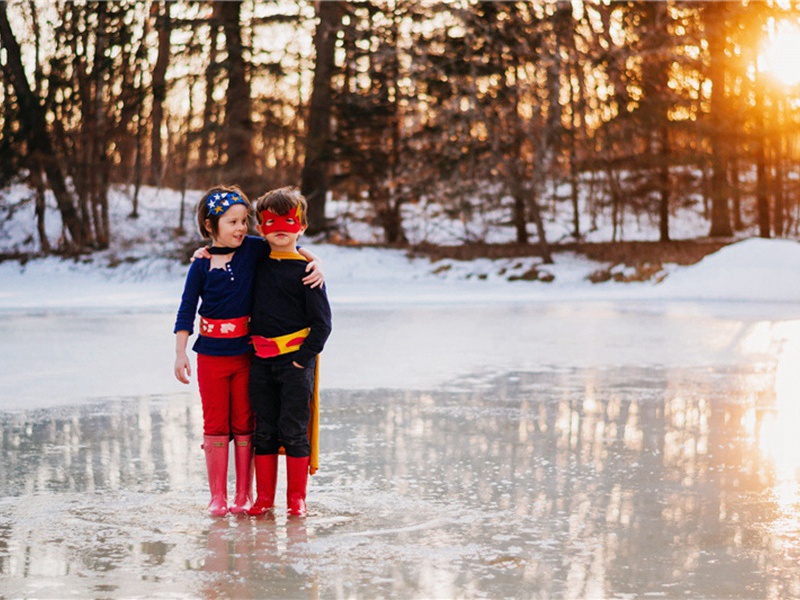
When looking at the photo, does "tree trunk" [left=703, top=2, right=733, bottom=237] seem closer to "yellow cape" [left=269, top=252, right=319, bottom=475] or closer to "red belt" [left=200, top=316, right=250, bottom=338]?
"yellow cape" [left=269, top=252, right=319, bottom=475]

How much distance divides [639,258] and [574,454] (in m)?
19.6

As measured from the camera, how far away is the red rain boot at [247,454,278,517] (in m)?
5.23

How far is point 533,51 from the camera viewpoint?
26625 millimetres

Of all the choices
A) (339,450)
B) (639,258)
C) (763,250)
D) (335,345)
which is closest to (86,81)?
(639,258)

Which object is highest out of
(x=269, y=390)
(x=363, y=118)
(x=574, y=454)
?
(x=363, y=118)

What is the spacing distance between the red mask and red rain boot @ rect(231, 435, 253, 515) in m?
0.93

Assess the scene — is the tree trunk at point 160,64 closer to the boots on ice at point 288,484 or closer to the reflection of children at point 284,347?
the reflection of children at point 284,347

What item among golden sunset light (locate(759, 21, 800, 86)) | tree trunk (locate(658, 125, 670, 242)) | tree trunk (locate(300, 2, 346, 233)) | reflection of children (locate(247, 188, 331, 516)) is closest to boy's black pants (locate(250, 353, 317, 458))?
reflection of children (locate(247, 188, 331, 516))

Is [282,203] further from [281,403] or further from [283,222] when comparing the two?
[281,403]

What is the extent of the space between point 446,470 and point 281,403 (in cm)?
136

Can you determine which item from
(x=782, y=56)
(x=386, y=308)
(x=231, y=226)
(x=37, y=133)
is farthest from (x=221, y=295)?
(x=782, y=56)

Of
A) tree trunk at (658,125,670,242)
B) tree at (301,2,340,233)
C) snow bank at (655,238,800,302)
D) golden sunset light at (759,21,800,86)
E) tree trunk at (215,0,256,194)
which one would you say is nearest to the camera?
snow bank at (655,238,800,302)

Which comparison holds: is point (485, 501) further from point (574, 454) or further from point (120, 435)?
point (120, 435)

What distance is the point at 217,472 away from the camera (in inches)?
206
